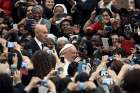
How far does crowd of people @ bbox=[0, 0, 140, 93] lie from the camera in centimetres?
758

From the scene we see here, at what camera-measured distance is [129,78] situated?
260 inches

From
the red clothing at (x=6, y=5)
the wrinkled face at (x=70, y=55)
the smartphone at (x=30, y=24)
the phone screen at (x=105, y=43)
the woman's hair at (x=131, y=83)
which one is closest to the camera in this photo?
the woman's hair at (x=131, y=83)

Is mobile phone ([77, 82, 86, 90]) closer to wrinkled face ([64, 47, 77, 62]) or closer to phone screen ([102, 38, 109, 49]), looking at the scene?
wrinkled face ([64, 47, 77, 62])

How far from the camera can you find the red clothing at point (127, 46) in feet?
43.0

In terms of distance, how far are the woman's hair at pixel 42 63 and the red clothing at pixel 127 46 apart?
15.2 ft

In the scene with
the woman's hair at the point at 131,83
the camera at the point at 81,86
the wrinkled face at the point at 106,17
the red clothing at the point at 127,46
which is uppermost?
the woman's hair at the point at 131,83

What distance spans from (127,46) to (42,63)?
5.13 m

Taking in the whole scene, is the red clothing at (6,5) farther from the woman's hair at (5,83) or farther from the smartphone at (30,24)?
the woman's hair at (5,83)

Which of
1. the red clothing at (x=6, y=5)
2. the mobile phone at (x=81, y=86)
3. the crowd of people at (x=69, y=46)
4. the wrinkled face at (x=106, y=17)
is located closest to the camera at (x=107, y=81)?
the crowd of people at (x=69, y=46)

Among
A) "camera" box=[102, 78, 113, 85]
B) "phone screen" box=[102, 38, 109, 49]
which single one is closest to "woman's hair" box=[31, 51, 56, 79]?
"camera" box=[102, 78, 113, 85]

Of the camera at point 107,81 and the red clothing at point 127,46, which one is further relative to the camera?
the red clothing at point 127,46

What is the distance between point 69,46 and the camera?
11.1 metres

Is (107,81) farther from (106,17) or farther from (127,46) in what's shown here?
(106,17)

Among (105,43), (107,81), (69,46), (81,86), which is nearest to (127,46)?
(105,43)
